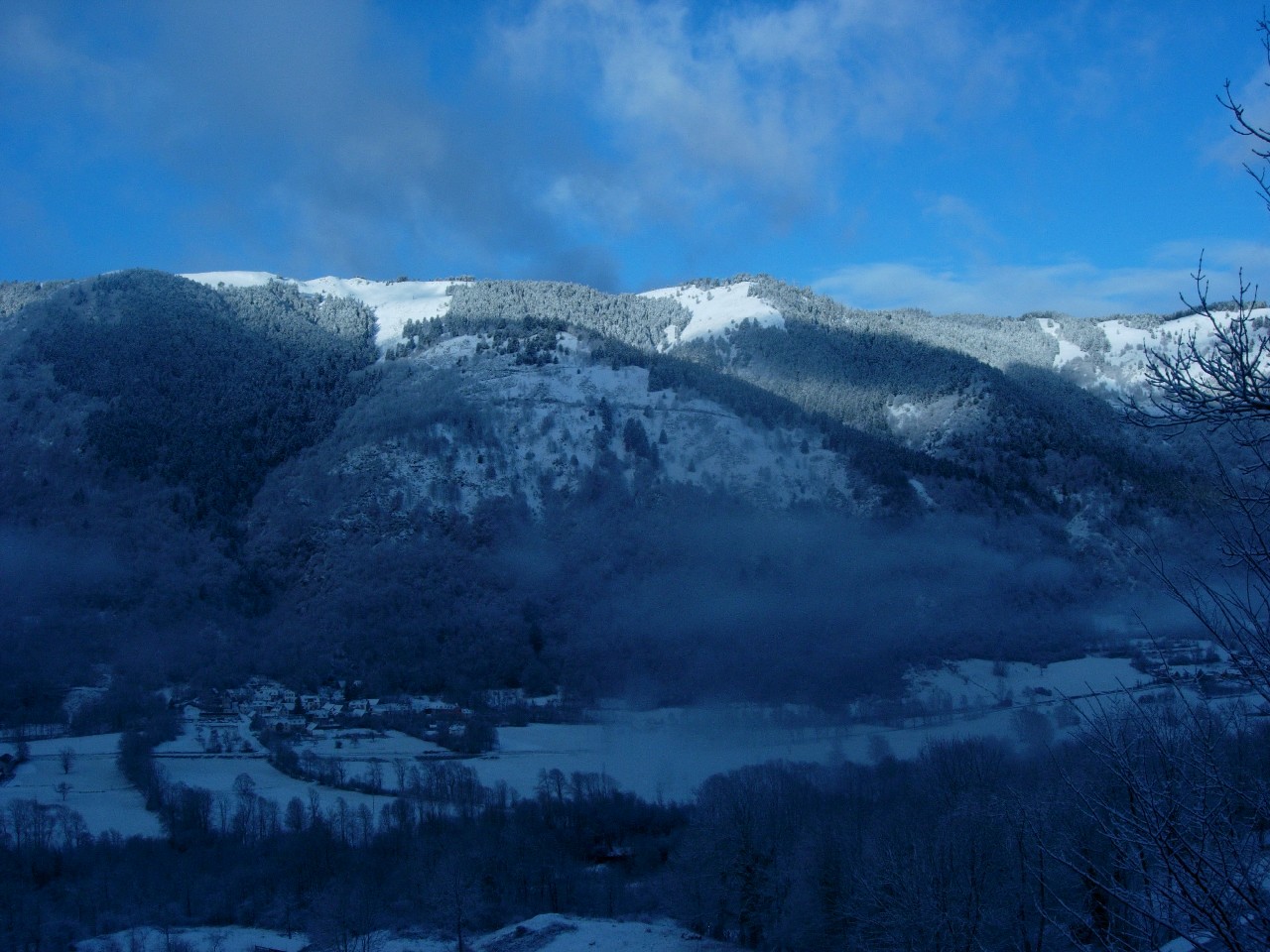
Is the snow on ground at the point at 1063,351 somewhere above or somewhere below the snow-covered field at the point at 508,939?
above

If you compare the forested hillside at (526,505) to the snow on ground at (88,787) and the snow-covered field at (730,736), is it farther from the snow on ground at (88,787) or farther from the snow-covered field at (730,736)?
the snow on ground at (88,787)

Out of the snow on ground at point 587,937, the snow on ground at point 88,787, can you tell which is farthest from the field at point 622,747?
the snow on ground at point 587,937

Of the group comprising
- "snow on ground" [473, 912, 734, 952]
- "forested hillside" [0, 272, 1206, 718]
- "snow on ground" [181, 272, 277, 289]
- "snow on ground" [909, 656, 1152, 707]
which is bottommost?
"snow on ground" [473, 912, 734, 952]

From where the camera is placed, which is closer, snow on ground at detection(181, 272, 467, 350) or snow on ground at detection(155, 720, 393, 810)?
snow on ground at detection(155, 720, 393, 810)

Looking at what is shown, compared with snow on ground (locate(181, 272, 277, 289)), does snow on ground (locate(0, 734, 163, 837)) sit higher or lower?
lower

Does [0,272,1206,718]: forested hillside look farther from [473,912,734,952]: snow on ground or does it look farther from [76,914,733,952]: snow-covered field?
[76,914,733,952]: snow-covered field

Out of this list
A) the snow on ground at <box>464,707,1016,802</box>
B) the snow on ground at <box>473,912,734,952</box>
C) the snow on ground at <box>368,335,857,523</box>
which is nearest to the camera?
the snow on ground at <box>473,912,734,952</box>

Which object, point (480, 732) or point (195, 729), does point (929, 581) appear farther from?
point (195, 729)

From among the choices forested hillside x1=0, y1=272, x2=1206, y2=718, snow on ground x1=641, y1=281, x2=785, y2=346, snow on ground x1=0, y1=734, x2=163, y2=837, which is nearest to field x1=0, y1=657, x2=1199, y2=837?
snow on ground x1=0, y1=734, x2=163, y2=837
